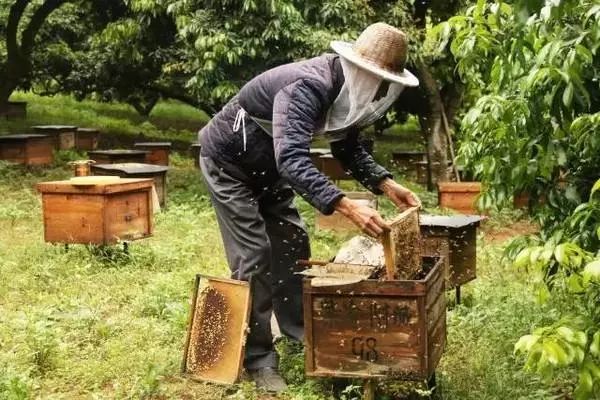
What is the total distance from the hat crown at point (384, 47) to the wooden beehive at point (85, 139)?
465 inches

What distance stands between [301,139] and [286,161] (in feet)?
0.36

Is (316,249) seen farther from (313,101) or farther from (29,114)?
(29,114)

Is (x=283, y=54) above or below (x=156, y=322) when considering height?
above

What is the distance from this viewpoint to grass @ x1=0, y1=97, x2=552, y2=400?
370 cm

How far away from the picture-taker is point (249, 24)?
9.45 m

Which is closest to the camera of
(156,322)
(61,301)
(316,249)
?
(156,322)

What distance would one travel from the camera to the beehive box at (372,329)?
310cm

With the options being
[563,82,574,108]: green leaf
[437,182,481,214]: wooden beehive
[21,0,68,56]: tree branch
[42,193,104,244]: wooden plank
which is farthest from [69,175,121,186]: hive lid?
[21,0,68,56]: tree branch

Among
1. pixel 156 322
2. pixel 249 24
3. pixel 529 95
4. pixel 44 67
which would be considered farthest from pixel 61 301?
pixel 44 67

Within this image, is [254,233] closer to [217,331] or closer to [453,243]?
[217,331]

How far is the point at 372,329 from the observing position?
315cm

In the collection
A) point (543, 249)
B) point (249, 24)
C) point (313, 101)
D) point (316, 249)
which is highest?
point (249, 24)

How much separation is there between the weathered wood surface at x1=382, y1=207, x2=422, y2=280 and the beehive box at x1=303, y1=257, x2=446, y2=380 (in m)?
0.10

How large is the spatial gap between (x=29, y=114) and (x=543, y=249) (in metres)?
19.4
